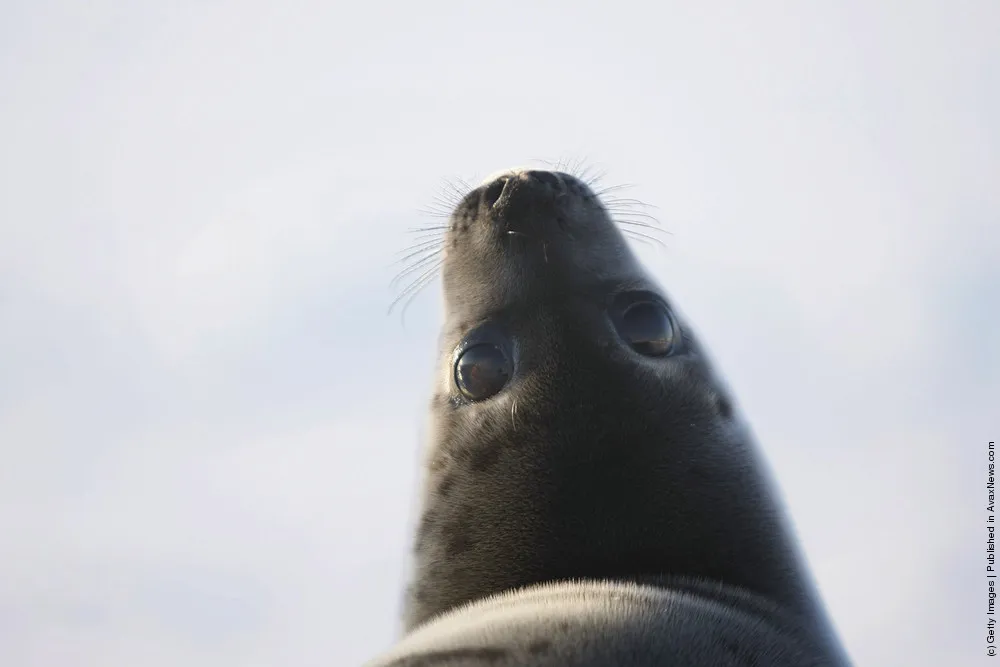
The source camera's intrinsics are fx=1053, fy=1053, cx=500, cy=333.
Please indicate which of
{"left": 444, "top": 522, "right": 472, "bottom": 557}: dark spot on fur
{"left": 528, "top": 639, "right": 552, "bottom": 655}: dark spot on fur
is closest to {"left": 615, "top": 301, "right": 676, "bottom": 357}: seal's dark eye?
{"left": 444, "top": 522, "right": 472, "bottom": 557}: dark spot on fur

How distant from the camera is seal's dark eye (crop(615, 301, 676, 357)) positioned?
5902 mm

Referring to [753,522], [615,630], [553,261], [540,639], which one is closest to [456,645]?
[540,639]

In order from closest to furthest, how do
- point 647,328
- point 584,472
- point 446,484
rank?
point 584,472, point 446,484, point 647,328

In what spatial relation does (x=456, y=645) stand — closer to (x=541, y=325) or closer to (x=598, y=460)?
(x=598, y=460)

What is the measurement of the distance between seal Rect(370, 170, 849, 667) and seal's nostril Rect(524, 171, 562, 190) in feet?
0.09

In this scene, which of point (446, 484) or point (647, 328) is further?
point (647, 328)

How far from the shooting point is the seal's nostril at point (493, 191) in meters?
6.74

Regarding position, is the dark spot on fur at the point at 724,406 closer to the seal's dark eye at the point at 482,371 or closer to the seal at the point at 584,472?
the seal at the point at 584,472

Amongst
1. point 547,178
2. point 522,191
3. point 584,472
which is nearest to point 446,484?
point 584,472

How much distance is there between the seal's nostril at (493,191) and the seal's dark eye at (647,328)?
1237mm

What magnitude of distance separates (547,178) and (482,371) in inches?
56.9

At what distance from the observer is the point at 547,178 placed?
22.1 ft

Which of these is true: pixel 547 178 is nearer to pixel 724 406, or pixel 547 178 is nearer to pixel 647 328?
pixel 647 328

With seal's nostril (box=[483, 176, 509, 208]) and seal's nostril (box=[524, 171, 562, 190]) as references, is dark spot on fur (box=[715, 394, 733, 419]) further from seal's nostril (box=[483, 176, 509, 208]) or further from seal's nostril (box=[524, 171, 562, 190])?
seal's nostril (box=[483, 176, 509, 208])
